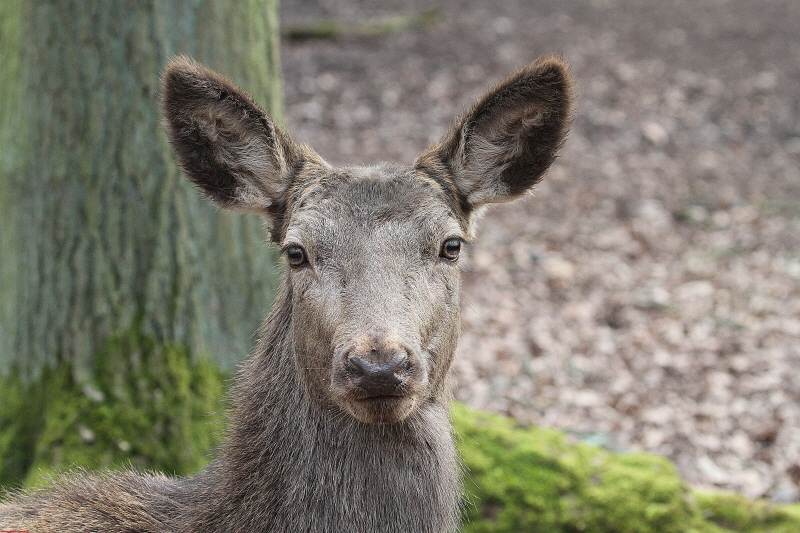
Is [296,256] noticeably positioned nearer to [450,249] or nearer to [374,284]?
[374,284]

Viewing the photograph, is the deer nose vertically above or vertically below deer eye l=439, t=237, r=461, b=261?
below

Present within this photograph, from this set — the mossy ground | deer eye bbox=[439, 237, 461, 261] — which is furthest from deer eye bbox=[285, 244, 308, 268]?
the mossy ground

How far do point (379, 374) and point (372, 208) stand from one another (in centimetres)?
87

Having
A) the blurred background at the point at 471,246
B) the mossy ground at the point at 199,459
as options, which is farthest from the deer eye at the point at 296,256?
the mossy ground at the point at 199,459

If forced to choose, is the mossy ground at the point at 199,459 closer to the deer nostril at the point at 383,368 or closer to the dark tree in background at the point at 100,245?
the dark tree in background at the point at 100,245

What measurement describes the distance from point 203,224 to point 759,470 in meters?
4.57

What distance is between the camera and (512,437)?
580 centimetres

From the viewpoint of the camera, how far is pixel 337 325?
136 inches

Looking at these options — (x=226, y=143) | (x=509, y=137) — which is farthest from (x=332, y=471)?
(x=509, y=137)

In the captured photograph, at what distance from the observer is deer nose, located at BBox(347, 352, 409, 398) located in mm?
3152

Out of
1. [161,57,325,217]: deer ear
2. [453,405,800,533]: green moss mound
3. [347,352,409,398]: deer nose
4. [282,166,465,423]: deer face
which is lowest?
[453,405,800,533]: green moss mound

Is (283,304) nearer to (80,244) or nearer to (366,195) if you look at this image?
(366,195)

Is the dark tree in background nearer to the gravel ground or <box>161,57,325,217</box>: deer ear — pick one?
→ <box>161,57,325,217</box>: deer ear

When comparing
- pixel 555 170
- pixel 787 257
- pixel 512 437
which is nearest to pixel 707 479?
pixel 512 437
